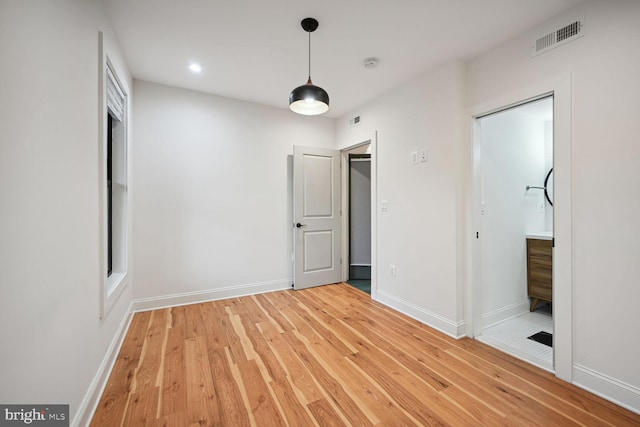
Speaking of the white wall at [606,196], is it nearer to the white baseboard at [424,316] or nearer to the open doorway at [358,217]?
the white baseboard at [424,316]

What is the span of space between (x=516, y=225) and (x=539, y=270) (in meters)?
0.58

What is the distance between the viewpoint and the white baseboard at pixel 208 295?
3.20 meters

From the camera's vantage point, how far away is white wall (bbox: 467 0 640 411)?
1.67m

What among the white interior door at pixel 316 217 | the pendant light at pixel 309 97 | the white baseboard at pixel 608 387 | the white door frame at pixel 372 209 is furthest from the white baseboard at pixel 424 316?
the pendant light at pixel 309 97

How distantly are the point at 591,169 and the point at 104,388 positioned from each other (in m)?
3.65

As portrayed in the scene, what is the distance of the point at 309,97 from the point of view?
6.59ft

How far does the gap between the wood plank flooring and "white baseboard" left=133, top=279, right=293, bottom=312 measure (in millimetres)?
321

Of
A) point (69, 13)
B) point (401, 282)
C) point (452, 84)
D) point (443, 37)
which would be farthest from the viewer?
point (401, 282)

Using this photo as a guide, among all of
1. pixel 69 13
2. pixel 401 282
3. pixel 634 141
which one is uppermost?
pixel 69 13

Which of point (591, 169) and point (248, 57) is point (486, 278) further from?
point (248, 57)

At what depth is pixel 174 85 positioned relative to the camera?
329 cm

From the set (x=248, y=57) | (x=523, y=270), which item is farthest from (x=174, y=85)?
(x=523, y=270)

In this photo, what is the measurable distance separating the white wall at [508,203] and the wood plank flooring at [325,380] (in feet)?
2.88

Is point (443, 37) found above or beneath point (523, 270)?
above
